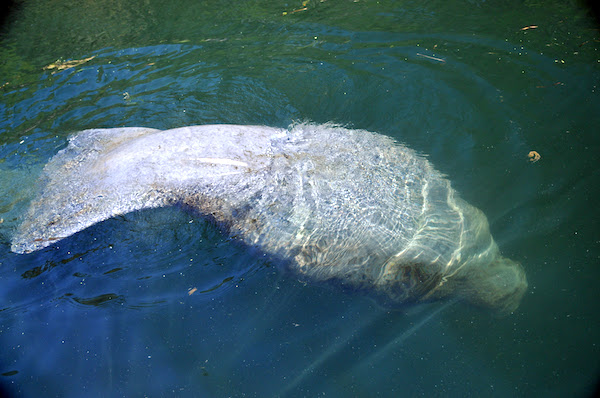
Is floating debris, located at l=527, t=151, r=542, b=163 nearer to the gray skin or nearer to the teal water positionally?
the teal water

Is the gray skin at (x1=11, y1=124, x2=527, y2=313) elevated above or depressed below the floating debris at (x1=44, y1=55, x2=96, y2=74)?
below

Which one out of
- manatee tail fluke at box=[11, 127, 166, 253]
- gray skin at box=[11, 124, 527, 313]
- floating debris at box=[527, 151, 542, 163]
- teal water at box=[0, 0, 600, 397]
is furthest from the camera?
floating debris at box=[527, 151, 542, 163]

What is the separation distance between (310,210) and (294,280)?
66cm

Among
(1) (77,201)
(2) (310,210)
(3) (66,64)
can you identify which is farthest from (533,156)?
(3) (66,64)

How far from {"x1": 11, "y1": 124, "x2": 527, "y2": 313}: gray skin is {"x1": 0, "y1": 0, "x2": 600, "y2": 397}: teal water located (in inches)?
8.7

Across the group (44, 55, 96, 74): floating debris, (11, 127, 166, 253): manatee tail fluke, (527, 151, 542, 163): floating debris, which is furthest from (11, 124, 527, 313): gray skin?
(44, 55, 96, 74): floating debris

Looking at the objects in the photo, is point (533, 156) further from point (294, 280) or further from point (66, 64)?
point (66, 64)

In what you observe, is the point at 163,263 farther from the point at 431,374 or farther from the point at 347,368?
the point at 431,374

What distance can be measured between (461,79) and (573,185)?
2.21m

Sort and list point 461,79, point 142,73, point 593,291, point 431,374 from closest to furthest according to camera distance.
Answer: point 431,374 < point 593,291 < point 461,79 < point 142,73

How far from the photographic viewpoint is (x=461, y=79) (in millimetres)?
5605

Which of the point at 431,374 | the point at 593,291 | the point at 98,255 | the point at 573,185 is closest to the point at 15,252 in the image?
the point at 98,255

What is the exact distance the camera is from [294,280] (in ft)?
12.0

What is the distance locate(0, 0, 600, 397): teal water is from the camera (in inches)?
123
